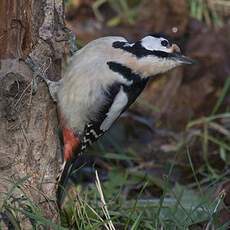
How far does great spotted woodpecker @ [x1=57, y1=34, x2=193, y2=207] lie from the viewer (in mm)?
4059

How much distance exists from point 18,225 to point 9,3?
3.50ft

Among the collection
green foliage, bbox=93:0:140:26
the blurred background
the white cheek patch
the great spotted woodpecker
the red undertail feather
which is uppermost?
the white cheek patch

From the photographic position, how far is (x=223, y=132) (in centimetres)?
582

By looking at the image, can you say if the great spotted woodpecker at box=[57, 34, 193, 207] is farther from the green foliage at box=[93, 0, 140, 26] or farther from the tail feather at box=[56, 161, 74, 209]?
the green foliage at box=[93, 0, 140, 26]

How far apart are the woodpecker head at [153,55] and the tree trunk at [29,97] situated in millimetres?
385

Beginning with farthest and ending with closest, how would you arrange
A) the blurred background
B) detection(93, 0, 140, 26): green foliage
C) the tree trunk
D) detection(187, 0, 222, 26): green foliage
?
detection(93, 0, 140, 26): green foliage, detection(187, 0, 222, 26): green foliage, the blurred background, the tree trunk

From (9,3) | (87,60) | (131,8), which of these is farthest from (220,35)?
(9,3)

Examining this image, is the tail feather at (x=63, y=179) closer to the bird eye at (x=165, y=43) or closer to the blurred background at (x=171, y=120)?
the blurred background at (x=171, y=120)

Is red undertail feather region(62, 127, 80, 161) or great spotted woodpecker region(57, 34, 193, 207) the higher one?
great spotted woodpecker region(57, 34, 193, 207)

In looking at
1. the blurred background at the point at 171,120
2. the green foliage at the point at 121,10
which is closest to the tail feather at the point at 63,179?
the blurred background at the point at 171,120

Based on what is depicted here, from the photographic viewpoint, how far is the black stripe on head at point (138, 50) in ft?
13.4

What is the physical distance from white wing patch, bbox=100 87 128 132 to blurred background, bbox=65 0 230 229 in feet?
1.44

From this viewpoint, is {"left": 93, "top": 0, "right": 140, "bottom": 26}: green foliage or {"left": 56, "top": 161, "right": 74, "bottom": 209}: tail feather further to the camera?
{"left": 93, "top": 0, "right": 140, "bottom": 26}: green foliage

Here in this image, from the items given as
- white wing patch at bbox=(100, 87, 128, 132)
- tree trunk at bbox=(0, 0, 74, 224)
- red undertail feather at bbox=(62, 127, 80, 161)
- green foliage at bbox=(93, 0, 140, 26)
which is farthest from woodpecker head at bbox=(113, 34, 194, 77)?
green foliage at bbox=(93, 0, 140, 26)
